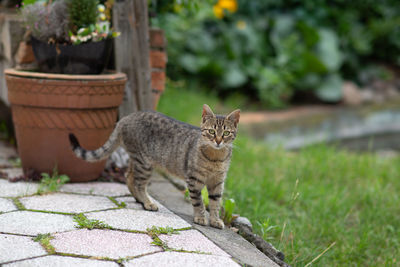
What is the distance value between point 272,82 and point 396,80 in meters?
4.17

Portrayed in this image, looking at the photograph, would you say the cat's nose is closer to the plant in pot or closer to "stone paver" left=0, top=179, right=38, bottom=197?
the plant in pot

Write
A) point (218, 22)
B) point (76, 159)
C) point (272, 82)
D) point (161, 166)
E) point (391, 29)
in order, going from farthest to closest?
point (391, 29)
point (218, 22)
point (272, 82)
point (76, 159)
point (161, 166)

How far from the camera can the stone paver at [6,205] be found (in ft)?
8.55

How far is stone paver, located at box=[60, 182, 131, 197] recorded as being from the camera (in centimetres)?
309

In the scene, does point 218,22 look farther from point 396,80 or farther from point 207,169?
point 207,169

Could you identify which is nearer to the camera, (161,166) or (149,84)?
(161,166)

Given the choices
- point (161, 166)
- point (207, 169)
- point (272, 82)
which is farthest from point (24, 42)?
point (272, 82)

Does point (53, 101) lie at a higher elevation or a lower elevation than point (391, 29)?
lower

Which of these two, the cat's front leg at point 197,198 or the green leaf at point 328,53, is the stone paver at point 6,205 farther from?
the green leaf at point 328,53

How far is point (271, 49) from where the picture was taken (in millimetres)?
8961

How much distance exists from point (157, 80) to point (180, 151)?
143 cm

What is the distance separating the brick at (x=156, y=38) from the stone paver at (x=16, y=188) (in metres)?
1.70

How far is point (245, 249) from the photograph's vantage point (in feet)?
7.91

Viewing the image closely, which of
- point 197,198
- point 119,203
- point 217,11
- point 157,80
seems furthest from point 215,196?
point 217,11
